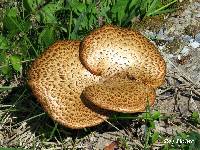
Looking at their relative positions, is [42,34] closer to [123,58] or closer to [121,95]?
[123,58]

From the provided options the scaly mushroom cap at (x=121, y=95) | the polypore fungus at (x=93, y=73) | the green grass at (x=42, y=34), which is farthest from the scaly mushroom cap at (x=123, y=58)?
the green grass at (x=42, y=34)

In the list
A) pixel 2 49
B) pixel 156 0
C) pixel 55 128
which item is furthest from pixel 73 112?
pixel 156 0

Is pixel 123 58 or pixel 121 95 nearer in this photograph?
pixel 121 95

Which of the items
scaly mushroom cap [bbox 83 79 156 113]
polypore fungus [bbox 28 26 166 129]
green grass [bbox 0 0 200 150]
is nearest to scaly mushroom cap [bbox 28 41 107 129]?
polypore fungus [bbox 28 26 166 129]

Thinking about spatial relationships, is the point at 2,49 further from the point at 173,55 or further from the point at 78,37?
the point at 173,55

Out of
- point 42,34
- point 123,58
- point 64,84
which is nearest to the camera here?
point 64,84

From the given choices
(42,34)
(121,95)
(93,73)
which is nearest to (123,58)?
(93,73)
